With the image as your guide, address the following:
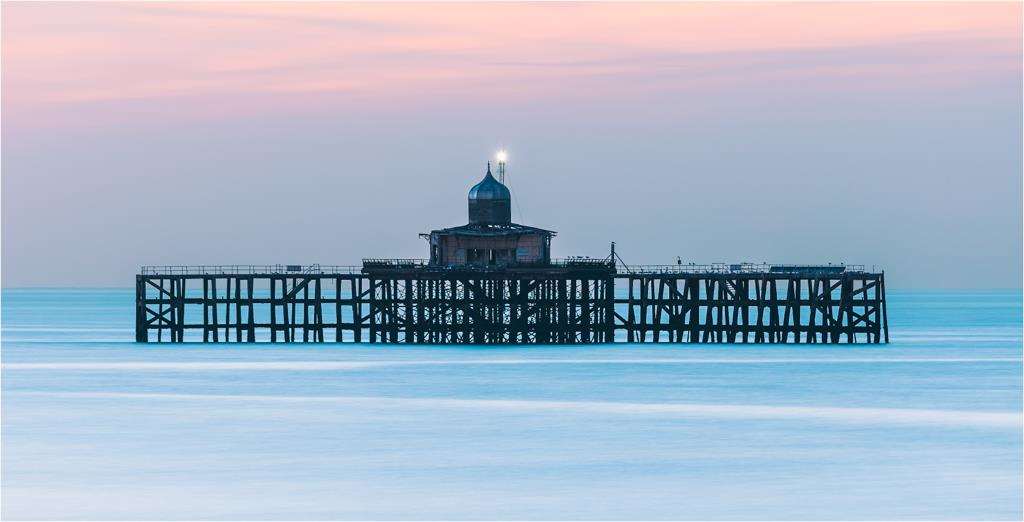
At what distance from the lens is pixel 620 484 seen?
3750 centimetres

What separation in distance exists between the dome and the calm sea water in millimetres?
6059

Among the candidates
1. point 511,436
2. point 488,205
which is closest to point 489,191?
point 488,205

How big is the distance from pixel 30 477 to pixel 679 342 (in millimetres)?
50009

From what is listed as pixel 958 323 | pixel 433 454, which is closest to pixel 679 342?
pixel 433 454

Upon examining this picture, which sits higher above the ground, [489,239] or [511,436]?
[489,239]

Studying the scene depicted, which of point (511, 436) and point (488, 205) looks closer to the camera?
point (511, 436)

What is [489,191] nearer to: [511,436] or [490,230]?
[490,230]

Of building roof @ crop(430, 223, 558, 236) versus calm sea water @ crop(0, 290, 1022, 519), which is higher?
building roof @ crop(430, 223, 558, 236)

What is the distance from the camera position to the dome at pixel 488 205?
257 ft

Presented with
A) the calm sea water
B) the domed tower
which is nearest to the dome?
the domed tower

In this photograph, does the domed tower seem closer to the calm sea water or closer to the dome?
the dome

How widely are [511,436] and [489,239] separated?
3201 centimetres

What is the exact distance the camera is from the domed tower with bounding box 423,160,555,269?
3051 inches

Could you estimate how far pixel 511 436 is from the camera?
151ft
